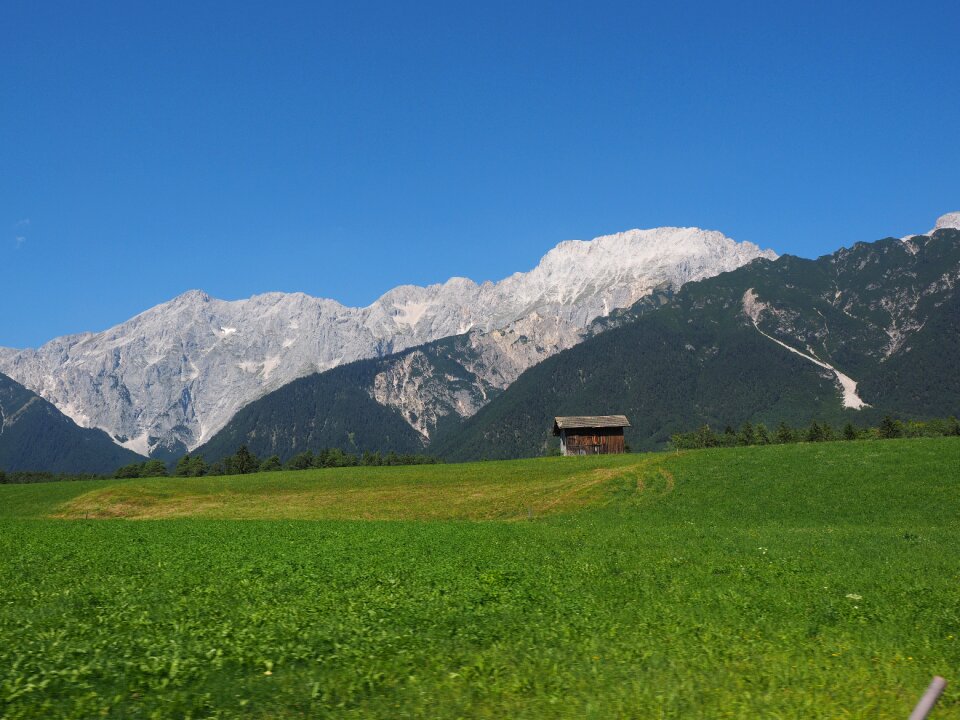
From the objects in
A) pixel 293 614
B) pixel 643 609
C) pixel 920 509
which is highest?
pixel 293 614

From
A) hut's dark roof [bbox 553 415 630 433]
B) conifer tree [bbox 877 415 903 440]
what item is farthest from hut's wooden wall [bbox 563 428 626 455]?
conifer tree [bbox 877 415 903 440]

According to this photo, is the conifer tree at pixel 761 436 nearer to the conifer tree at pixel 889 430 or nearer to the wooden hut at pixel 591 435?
the conifer tree at pixel 889 430

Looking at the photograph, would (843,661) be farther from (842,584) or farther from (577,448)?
(577,448)

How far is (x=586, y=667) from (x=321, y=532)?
2761 cm

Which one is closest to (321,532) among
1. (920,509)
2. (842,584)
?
(842,584)

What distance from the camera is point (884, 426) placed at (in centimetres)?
13412

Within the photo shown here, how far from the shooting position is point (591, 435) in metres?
117

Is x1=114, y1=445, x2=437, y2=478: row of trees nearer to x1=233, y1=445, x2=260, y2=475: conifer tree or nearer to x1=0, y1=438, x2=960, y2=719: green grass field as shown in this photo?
x1=233, y1=445, x2=260, y2=475: conifer tree

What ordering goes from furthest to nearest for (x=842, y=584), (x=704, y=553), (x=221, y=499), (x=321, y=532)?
1. (x=221, y=499)
2. (x=321, y=532)
3. (x=704, y=553)
4. (x=842, y=584)

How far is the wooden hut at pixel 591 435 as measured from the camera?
4575 inches

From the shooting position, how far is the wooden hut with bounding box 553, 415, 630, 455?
381ft

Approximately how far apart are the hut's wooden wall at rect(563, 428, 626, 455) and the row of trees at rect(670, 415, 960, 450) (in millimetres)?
45047

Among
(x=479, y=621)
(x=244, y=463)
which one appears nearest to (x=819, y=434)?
Result: (x=244, y=463)

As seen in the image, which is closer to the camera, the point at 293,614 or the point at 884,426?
the point at 293,614
